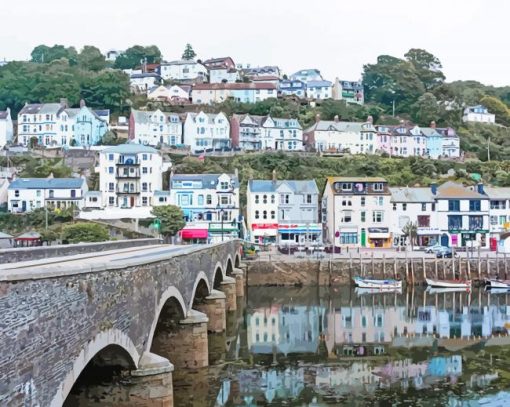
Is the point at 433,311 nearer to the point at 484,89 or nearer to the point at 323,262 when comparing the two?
the point at 323,262

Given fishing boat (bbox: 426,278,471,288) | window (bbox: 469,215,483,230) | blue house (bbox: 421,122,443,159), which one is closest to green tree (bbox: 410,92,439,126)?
blue house (bbox: 421,122,443,159)

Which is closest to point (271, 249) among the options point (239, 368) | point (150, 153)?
point (150, 153)

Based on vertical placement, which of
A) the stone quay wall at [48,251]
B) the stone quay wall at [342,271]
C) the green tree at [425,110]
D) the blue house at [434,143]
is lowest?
the stone quay wall at [342,271]

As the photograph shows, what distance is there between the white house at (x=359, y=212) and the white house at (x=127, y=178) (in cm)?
2017

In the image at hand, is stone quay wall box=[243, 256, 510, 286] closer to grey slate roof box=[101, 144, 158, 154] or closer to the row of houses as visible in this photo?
the row of houses

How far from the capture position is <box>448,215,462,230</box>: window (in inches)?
2606

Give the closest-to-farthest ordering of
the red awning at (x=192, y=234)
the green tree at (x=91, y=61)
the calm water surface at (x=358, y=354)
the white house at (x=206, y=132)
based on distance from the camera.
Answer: the calm water surface at (x=358, y=354) → the red awning at (x=192, y=234) → the white house at (x=206, y=132) → the green tree at (x=91, y=61)

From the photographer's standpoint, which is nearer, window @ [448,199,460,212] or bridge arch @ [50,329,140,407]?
bridge arch @ [50,329,140,407]

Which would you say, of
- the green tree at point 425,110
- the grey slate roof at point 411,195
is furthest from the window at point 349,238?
the green tree at point 425,110

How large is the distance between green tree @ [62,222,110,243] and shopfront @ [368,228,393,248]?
27293 millimetres

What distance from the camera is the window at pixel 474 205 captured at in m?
66.1

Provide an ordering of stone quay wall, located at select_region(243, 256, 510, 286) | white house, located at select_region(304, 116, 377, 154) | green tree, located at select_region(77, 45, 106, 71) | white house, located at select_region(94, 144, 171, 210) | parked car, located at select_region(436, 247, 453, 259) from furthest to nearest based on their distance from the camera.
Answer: green tree, located at select_region(77, 45, 106, 71) < white house, located at select_region(304, 116, 377, 154) < white house, located at select_region(94, 144, 171, 210) < parked car, located at select_region(436, 247, 453, 259) < stone quay wall, located at select_region(243, 256, 510, 286)

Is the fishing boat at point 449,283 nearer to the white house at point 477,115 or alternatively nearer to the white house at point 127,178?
the white house at point 127,178

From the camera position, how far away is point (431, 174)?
83312mm
